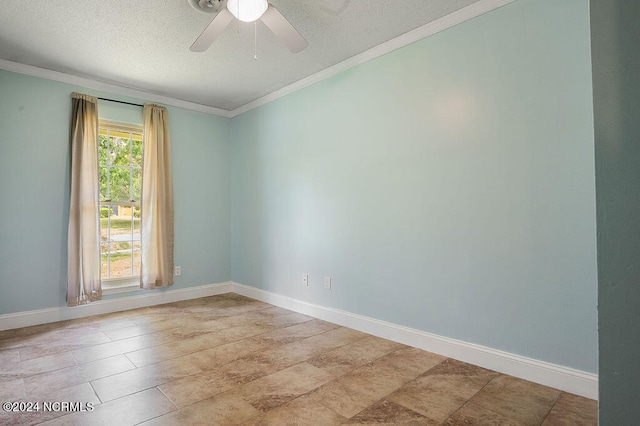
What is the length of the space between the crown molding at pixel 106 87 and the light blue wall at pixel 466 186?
1640 millimetres

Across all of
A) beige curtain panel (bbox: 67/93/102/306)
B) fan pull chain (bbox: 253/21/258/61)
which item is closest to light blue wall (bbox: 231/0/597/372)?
fan pull chain (bbox: 253/21/258/61)

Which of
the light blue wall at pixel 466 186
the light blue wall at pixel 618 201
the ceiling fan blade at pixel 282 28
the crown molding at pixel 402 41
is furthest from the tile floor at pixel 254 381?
the crown molding at pixel 402 41

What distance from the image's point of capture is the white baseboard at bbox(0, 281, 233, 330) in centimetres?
346

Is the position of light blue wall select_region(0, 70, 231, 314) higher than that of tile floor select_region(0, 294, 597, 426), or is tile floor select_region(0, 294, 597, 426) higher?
light blue wall select_region(0, 70, 231, 314)

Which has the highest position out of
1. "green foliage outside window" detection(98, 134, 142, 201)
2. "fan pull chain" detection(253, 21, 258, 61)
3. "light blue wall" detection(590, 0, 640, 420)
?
"fan pull chain" detection(253, 21, 258, 61)

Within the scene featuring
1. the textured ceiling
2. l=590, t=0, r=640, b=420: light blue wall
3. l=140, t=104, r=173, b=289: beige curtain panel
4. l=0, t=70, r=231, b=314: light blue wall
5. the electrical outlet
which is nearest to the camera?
l=590, t=0, r=640, b=420: light blue wall

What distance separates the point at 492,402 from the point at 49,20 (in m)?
4.13

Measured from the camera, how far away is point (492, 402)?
6.69 feet

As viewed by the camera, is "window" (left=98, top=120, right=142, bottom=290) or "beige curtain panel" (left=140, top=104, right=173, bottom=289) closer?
"window" (left=98, top=120, right=142, bottom=290)

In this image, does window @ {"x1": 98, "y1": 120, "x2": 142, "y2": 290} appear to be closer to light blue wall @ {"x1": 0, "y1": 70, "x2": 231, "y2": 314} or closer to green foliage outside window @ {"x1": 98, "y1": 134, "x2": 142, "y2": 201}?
green foliage outside window @ {"x1": 98, "y1": 134, "x2": 142, "y2": 201}

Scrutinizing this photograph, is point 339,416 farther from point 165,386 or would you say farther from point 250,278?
point 250,278

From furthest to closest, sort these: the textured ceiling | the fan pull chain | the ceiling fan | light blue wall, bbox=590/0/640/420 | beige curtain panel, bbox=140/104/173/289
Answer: beige curtain panel, bbox=140/104/173/289, the fan pull chain, the textured ceiling, the ceiling fan, light blue wall, bbox=590/0/640/420

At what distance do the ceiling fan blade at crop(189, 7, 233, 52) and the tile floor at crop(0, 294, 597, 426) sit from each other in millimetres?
2260

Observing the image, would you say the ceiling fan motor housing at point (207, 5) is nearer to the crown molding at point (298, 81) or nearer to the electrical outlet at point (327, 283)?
the crown molding at point (298, 81)
